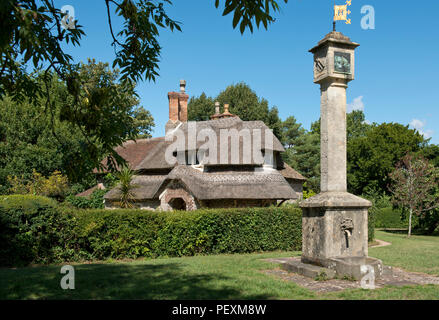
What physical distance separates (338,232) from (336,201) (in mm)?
731

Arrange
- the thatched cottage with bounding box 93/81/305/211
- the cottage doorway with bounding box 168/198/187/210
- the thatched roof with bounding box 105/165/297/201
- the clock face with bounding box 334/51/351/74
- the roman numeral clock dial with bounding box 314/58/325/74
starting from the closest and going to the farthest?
the clock face with bounding box 334/51/351/74
the roman numeral clock dial with bounding box 314/58/325/74
the thatched roof with bounding box 105/165/297/201
the thatched cottage with bounding box 93/81/305/211
the cottage doorway with bounding box 168/198/187/210

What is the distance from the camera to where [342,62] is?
29.9 feet

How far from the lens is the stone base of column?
8.45 metres

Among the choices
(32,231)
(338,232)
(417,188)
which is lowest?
(32,231)

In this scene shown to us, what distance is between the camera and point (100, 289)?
7020 mm

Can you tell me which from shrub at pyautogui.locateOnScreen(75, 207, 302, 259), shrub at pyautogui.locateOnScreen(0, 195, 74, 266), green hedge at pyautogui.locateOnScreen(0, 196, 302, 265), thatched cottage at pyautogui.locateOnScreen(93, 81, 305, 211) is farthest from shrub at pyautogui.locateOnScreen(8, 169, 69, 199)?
shrub at pyautogui.locateOnScreen(75, 207, 302, 259)

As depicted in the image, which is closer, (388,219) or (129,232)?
(129,232)

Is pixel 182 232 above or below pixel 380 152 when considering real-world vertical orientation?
below

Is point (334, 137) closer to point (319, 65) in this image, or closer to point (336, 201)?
point (336, 201)

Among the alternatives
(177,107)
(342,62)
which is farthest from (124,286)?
(177,107)

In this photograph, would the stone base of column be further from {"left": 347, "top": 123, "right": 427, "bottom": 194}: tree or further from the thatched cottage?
{"left": 347, "top": 123, "right": 427, "bottom": 194}: tree
